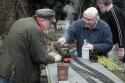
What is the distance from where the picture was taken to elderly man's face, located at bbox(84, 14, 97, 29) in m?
7.18

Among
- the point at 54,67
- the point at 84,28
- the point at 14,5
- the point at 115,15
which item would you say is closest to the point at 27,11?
the point at 14,5

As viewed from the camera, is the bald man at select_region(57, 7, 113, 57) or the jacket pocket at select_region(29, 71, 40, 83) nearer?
the jacket pocket at select_region(29, 71, 40, 83)

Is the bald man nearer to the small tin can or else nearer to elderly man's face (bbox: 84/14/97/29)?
elderly man's face (bbox: 84/14/97/29)

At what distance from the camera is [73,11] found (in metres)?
Answer: 14.2

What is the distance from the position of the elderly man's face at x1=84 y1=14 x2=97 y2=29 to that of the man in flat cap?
1.36 m

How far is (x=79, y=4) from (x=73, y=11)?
11.5 inches

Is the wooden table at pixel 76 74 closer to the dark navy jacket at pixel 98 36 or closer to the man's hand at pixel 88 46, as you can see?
the man's hand at pixel 88 46

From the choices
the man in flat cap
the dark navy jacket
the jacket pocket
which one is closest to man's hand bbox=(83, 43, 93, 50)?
the dark navy jacket

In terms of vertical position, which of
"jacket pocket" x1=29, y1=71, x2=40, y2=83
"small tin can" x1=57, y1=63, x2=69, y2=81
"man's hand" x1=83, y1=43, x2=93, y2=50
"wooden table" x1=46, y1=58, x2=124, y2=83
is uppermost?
"man's hand" x1=83, y1=43, x2=93, y2=50

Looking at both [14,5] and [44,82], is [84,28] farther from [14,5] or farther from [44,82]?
[14,5]

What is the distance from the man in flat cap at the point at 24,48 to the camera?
5.78m

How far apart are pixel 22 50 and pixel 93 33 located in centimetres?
183

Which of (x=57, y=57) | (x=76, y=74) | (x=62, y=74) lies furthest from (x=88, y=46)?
(x=62, y=74)

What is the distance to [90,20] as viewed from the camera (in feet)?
23.7
